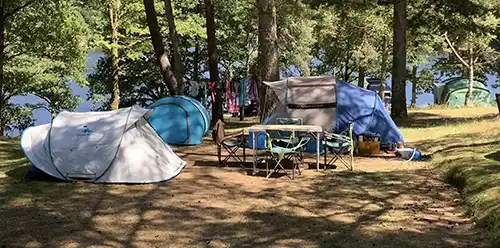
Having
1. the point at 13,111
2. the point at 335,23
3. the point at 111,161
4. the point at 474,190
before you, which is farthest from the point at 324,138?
the point at 13,111

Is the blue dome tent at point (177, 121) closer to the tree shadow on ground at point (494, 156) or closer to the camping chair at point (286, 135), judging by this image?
the camping chair at point (286, 135)

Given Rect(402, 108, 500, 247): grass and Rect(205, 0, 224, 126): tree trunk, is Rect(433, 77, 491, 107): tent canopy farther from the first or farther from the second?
Rect(205, 0, 224, 126): tree trunk

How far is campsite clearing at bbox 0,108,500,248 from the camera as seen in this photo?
490cm

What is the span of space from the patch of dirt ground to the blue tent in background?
98.1 inches

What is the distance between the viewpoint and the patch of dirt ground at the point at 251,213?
486cm

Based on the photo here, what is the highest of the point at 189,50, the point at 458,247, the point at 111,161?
the point at 189,50

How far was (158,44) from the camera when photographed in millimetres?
12938

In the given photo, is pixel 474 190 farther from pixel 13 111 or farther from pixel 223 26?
pixel 13 111

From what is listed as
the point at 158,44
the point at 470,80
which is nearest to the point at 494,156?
the point at 158,44

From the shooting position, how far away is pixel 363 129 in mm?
10523

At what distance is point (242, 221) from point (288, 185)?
1899mm

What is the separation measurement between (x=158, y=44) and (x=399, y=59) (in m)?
6.81

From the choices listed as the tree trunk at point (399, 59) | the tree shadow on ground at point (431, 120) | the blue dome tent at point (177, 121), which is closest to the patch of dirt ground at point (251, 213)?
the blue dome tent at point (177, 121)

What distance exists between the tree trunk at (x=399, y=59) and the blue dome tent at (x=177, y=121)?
651 cm
